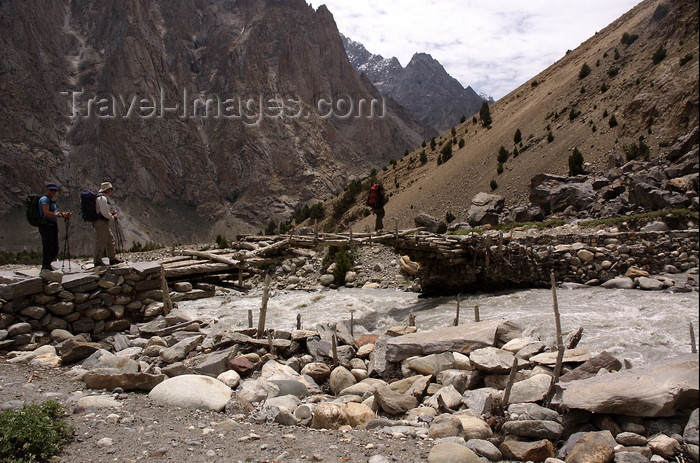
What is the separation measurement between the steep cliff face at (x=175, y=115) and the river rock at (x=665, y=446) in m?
81.8

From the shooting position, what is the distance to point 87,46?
97.8 m

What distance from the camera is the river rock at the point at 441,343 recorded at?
854cm

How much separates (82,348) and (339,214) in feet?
146

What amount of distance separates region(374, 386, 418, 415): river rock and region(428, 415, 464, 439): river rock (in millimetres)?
883

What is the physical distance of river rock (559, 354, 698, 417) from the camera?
502 cm

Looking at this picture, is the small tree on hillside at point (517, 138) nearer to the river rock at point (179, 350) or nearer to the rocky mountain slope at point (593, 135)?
the rocky mountain slope at point (593, 135)

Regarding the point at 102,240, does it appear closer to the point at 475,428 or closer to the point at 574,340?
the point at 475,428

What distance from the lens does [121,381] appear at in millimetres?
6969

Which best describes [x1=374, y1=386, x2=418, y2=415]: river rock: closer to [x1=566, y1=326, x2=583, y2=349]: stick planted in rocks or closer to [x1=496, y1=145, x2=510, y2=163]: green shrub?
[x1=566, y1=326, x2=583, y2=349]: stick planted in rocks

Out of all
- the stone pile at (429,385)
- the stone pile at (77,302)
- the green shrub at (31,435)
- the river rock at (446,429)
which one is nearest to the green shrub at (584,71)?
the stone pile at (429,385)

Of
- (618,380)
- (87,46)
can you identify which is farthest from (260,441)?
(87,46)

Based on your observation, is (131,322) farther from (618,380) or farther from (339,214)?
(339,214)

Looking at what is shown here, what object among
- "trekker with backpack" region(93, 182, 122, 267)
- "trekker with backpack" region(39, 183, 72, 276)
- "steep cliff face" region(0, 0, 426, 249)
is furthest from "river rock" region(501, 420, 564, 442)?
"steep cliff face" region(0, 0, 426, 249)

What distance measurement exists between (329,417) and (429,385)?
2.02m
